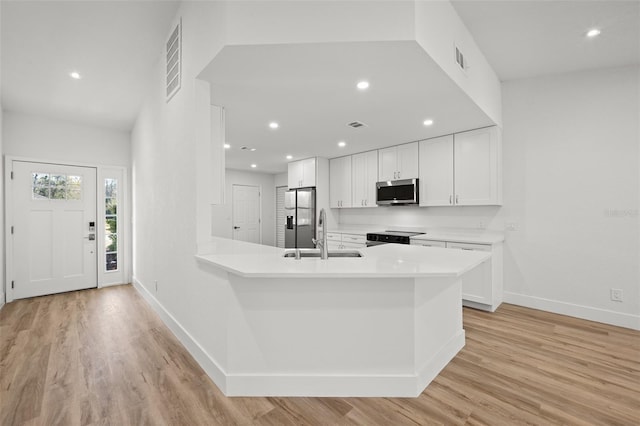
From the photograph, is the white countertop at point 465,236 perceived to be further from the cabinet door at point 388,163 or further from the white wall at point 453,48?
the white wall at point 453,48

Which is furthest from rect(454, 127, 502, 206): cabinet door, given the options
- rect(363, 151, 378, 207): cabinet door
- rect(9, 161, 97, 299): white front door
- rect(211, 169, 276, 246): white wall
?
rect(9, 161, 97, 299): white front door

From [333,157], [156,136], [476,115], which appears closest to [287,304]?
[156,136]

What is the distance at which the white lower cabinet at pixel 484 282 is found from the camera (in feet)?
10.9

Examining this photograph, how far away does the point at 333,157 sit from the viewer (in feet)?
18.2

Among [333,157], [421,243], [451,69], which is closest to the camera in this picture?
[451,69]

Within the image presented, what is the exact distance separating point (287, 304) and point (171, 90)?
2.27 m

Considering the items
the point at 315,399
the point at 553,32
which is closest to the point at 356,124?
the point at 553,32

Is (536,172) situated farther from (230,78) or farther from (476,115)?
(230,78)

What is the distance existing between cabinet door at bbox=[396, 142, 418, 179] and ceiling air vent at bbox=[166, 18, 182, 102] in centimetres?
325

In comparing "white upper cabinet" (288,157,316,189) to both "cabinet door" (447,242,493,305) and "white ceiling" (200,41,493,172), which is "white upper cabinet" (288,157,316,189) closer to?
"white ceiling" (200,41,493,172)

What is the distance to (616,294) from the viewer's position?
302cm

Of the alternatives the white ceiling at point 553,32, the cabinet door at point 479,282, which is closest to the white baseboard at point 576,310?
the cabinet door at point 479,282

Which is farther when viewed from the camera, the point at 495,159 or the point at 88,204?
the point at 88,204

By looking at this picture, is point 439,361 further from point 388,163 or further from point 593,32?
point 388,163
